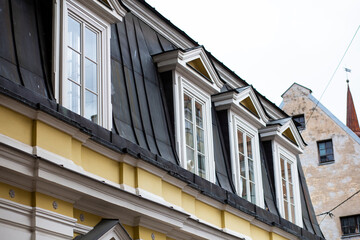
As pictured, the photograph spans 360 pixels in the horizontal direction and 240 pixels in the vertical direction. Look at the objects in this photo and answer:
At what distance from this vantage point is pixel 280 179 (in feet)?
62.6

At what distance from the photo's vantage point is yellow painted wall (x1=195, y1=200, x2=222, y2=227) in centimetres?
1461

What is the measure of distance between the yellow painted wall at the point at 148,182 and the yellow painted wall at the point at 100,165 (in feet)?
1.47

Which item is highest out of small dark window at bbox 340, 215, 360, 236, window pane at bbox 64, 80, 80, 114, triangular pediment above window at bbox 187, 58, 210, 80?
small dark window at bbox 340, 215, 360, 236

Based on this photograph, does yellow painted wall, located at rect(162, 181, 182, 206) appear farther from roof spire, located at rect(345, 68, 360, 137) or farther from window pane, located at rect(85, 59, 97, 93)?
roof spire, located at rect(345, 68, 360, 137)

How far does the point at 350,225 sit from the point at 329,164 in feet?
9.59

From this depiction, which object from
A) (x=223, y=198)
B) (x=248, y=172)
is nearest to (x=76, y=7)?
(x=223, y=198)

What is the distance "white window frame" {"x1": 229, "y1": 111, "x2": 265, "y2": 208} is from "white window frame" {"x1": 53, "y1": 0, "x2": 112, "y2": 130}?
4.75 meters

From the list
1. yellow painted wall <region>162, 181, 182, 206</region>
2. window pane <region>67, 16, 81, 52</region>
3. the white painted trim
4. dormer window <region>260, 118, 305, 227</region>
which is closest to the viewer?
the white painted trim

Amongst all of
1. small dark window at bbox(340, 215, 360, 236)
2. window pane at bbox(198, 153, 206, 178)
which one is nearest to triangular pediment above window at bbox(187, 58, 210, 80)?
window pane at bbox(198, 153, 206, 178)

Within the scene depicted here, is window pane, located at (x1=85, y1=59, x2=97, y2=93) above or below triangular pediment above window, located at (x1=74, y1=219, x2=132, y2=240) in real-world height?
above

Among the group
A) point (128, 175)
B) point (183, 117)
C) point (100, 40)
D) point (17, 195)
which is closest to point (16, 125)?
point (17, 195)

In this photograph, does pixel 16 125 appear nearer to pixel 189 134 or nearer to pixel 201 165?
pixel 189 134

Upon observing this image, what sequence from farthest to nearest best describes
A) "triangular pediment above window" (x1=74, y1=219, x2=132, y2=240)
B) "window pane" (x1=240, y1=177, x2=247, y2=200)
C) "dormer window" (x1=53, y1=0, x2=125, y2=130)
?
"window pane" (x1=240, y1=177, x2=247, y2=200), "dormer window" (x1=53, y1=0, x2=125, y2=130), "triangular pediment above window" (x1=74, y1=219, x2=132, y2=240)

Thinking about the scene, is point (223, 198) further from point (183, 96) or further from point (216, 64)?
point (216, 64)
